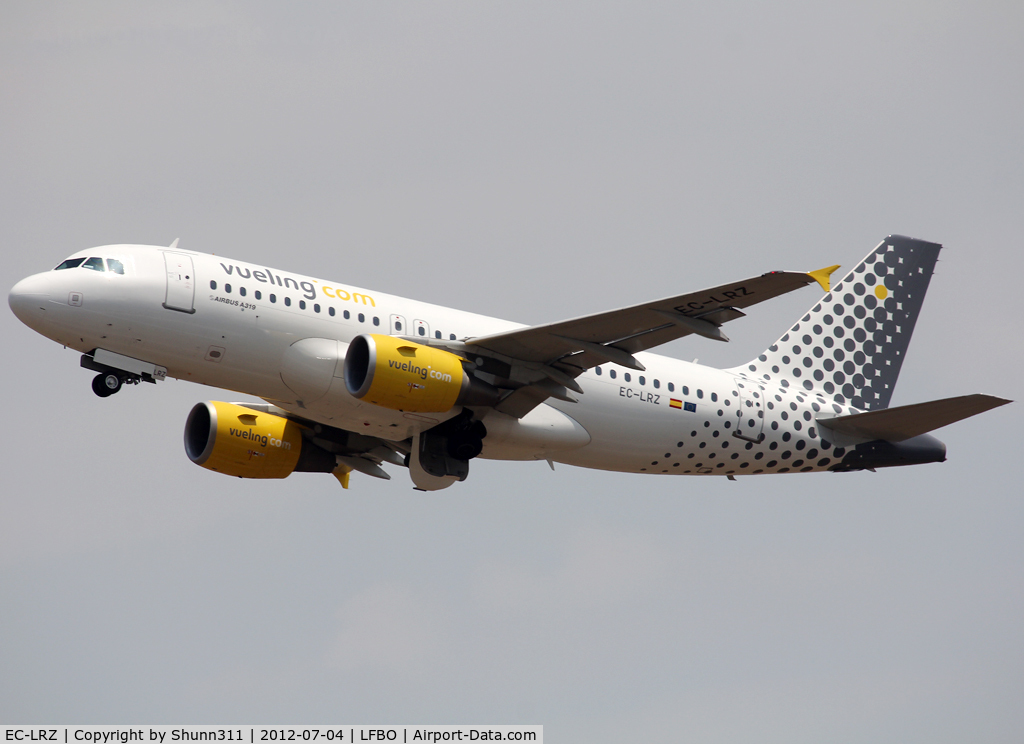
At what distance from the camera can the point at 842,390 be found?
36.7 m

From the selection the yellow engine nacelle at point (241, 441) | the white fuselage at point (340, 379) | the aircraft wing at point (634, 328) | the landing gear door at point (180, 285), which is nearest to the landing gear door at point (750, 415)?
the white fuselage at point (340, 379)

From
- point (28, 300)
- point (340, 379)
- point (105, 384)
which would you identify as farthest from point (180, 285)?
point (340, 379)

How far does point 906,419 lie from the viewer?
33469 mm

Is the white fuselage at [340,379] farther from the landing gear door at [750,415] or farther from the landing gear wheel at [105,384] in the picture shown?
the landing gear wheel at [105,384]

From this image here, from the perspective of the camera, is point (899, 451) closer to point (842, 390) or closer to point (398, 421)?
point (842, 390)

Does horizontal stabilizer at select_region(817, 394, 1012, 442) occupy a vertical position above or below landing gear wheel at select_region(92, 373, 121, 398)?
above

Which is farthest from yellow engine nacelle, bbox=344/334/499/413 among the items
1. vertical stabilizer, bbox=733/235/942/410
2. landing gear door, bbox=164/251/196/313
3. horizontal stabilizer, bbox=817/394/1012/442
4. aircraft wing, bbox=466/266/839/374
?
horizontal stabilizer, bbox=817/394/1012/442

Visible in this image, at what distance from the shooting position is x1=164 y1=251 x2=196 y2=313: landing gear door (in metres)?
27.6

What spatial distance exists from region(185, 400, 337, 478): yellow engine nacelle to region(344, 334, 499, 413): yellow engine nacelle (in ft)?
19.9

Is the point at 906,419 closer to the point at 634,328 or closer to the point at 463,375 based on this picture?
the point at 634,328

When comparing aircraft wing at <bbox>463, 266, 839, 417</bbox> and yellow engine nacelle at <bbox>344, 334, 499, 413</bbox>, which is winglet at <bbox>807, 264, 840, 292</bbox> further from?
yellow engine nacelle at <bbox>344, 334, 499, 413</bbox>

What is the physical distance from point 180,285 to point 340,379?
4.14m

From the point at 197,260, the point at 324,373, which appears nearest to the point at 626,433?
the point at 324,373

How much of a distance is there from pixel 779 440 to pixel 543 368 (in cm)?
795
